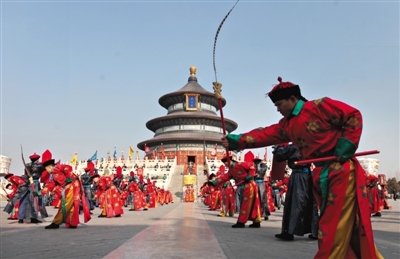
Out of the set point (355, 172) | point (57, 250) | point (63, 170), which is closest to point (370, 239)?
point (355, 172)

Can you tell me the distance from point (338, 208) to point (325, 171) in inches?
13.3

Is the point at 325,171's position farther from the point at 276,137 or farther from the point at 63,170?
the point at 63,170

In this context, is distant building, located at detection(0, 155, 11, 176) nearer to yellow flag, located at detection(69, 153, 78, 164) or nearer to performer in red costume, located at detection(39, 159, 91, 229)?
yellow flag, located at detection(69, 153, 78, 164)

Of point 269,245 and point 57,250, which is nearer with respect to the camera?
point 57,250

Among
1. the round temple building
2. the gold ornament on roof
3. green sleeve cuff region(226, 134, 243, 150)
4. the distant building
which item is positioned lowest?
green sleeve cuff region(226, 134, 243, 150)

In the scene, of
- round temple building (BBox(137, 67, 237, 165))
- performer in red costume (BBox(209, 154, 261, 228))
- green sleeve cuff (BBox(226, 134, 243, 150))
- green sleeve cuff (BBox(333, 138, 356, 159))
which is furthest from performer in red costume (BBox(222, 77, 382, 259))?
round temple building (BBox(137, 67, 237, 165))

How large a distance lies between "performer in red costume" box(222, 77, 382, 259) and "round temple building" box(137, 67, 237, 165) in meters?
42.0

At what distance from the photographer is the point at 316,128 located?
325 cm

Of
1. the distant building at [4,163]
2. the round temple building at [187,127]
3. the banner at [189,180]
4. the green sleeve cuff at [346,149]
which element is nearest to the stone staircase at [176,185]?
the banner at [189,180]

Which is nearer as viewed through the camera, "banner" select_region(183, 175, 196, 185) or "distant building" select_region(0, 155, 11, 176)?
"banner" select_region(183, 175, 196, 185)

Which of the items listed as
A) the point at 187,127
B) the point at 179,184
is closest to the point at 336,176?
the point at 179,184

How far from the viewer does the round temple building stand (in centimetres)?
4825

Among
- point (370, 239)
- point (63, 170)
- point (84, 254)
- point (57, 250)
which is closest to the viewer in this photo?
point (370, 239)

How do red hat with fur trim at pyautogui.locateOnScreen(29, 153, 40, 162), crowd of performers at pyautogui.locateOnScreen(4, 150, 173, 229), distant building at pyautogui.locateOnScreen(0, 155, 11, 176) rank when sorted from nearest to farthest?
crowd of performers at pyautogui.locateOnScreen(4, 150, 173, 229) → red hat with fur trim at pyautogui.locateOnScreen(29, 153, 40, 162) → distant building at pyautogui.locateOnScreen(0, 155, 11, 176)
